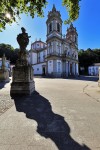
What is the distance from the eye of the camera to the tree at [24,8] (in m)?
7.23

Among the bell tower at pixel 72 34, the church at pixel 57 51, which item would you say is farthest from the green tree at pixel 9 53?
the bell tower at pixel 72 34

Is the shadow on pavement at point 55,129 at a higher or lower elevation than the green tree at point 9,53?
lower

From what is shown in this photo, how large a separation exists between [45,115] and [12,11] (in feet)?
15.9

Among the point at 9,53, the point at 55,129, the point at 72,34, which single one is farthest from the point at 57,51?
the point at 55,129

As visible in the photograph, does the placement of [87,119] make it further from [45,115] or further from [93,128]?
[45,115]

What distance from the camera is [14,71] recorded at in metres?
10.5

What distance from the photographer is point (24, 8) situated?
7.81m

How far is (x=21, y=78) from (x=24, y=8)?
416 centimetres

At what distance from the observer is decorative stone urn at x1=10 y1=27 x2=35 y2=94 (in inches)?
400

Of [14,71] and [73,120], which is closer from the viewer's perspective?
[73,120]

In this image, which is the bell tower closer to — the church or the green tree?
the church

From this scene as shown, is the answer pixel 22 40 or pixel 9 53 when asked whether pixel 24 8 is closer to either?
pixel 22 40

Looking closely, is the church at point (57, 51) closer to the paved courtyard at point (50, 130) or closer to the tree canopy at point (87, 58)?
the tree canopy at point (87, 58)

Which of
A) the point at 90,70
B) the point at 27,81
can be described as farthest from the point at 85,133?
the point at 90,70
